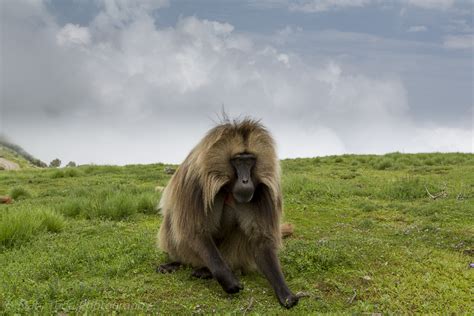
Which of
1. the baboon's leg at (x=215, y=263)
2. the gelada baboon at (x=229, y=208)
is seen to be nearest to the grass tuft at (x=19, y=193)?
the gelada baboon at (x=229, y=208)

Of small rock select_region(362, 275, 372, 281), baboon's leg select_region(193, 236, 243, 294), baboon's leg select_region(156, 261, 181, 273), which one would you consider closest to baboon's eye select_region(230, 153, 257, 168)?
baboon's leg select_region(193, 236, 243, 294)

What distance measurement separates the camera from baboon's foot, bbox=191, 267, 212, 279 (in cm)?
580

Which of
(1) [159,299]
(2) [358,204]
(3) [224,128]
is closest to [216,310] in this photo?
(1) [159,299]

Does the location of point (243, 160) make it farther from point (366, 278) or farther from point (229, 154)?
point (366, 278)

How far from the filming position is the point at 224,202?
5.62 m

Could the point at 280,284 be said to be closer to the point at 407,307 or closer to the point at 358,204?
the point at 407,307

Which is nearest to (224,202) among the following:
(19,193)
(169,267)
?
(169,267)

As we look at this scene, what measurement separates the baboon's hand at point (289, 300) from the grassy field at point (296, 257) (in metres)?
0.07

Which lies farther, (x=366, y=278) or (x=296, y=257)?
(x=296, y=257)

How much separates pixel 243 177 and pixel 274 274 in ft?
3.68

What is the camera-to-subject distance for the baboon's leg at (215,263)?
529cm

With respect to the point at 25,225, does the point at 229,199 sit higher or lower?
higher

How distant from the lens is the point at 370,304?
5.15m

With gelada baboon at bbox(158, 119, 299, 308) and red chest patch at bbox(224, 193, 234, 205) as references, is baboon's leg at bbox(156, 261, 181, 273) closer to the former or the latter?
gelada baboon at bbox(158, 119, 299, 308)
